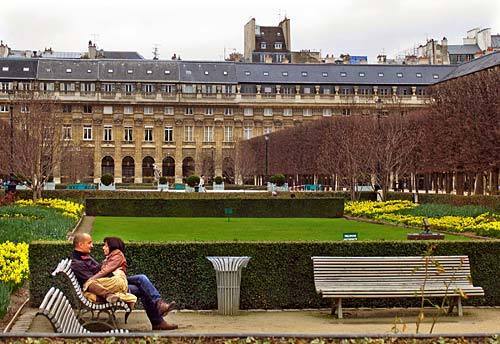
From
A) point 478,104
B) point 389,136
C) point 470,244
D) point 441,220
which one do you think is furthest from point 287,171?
point 470,244

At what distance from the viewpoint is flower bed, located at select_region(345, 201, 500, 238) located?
25.0m

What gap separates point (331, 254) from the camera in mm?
12656

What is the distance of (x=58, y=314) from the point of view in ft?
28.4

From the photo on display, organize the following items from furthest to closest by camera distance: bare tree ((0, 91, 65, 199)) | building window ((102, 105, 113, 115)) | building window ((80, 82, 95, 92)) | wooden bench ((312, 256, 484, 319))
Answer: building window ((102, 105, 113, 115)), building window ((80, 82, 95, 92)), bare tree ((0, 91, 65, 199)), wooden bench ((312, 256, 484, 319))

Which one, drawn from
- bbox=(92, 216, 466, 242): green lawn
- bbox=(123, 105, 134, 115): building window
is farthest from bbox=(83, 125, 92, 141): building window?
bbox=(92, 216, 466, 242): green lawn

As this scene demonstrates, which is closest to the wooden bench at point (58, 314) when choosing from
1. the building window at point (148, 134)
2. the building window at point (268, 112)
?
the building window at point (268, 112)

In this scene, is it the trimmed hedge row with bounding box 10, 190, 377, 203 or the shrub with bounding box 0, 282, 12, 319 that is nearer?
the shrub with bounding box 0, 282, 12, 319

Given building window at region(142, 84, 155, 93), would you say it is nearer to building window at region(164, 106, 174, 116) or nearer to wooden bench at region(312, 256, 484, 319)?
building window at region(164, 106, 174, 116)

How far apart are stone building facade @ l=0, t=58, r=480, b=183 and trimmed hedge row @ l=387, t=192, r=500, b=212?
48.0 m

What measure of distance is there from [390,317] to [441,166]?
3386 cm

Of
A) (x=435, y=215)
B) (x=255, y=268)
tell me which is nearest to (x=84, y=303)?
(x=255, y=268)

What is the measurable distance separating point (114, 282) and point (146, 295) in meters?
0.48

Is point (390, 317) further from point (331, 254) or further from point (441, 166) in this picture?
point (441, 166)

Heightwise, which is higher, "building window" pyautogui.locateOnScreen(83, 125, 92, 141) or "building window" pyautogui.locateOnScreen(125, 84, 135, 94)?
"building window" pyautogui.locateOnScreen(125, 84, 135, 94)
